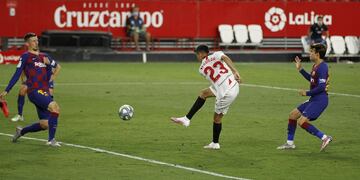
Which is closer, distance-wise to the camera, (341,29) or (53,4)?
(53,4)

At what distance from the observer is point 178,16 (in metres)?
39.8

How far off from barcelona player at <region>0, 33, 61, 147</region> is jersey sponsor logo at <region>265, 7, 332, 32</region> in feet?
87.2

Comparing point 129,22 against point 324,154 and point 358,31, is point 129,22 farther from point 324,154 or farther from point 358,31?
point 324,154

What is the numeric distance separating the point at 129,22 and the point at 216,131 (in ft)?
78.2

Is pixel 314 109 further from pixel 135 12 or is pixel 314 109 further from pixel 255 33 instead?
pixel 255 33

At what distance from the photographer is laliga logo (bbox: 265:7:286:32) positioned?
4084 centimetres

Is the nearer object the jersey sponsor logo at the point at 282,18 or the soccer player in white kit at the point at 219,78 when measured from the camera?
the soccer player in white kit at the point at 219,78

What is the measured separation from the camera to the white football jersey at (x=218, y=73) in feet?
49.4

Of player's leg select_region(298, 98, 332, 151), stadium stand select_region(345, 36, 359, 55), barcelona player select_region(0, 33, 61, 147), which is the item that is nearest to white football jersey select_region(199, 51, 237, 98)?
player's leg select_region(298, 98, 332, 151)

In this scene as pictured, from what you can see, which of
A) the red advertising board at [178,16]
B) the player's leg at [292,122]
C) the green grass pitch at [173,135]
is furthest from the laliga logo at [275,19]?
the player's leg at [292,122]

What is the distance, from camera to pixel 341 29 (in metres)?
41.8

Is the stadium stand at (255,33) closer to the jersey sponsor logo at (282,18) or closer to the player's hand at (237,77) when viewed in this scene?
the jersey sponsor logo at (282,18)

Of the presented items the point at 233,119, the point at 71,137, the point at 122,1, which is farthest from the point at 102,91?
the point at 122,1

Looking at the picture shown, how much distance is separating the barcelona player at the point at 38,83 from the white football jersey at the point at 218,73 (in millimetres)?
2758
